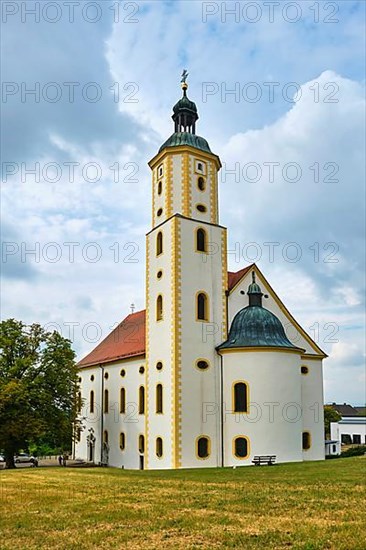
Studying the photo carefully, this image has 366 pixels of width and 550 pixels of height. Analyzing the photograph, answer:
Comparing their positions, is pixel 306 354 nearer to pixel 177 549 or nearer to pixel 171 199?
pixel 171 199

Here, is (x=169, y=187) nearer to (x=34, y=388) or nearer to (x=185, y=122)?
(x=185, y=122)

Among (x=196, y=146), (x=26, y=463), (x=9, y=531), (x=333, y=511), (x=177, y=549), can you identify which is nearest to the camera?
(x=177, y=549)

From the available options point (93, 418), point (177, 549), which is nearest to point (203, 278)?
point (93, 418)

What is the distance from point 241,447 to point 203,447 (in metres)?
1.99

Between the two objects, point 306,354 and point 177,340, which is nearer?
point 177,340

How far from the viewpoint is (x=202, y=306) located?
109ft

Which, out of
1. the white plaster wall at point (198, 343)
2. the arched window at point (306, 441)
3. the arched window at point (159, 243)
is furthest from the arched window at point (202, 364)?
the arched window at point (306, 441)

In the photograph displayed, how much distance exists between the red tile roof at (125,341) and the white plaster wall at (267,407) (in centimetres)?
513

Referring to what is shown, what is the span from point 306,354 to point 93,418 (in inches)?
711

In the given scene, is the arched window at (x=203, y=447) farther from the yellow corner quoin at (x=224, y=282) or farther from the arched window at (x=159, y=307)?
the arched window at (x=159, y=307)

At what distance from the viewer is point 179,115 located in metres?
37.2

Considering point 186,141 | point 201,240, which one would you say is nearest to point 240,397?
point 201,240

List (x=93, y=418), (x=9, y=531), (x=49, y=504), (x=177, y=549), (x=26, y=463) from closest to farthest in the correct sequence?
(x=177, y=549) → (x=9, y=531) → (x=49, y=504) → (x=93, y=418) → (x=26, y=463)

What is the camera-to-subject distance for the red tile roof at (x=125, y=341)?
36.8m
